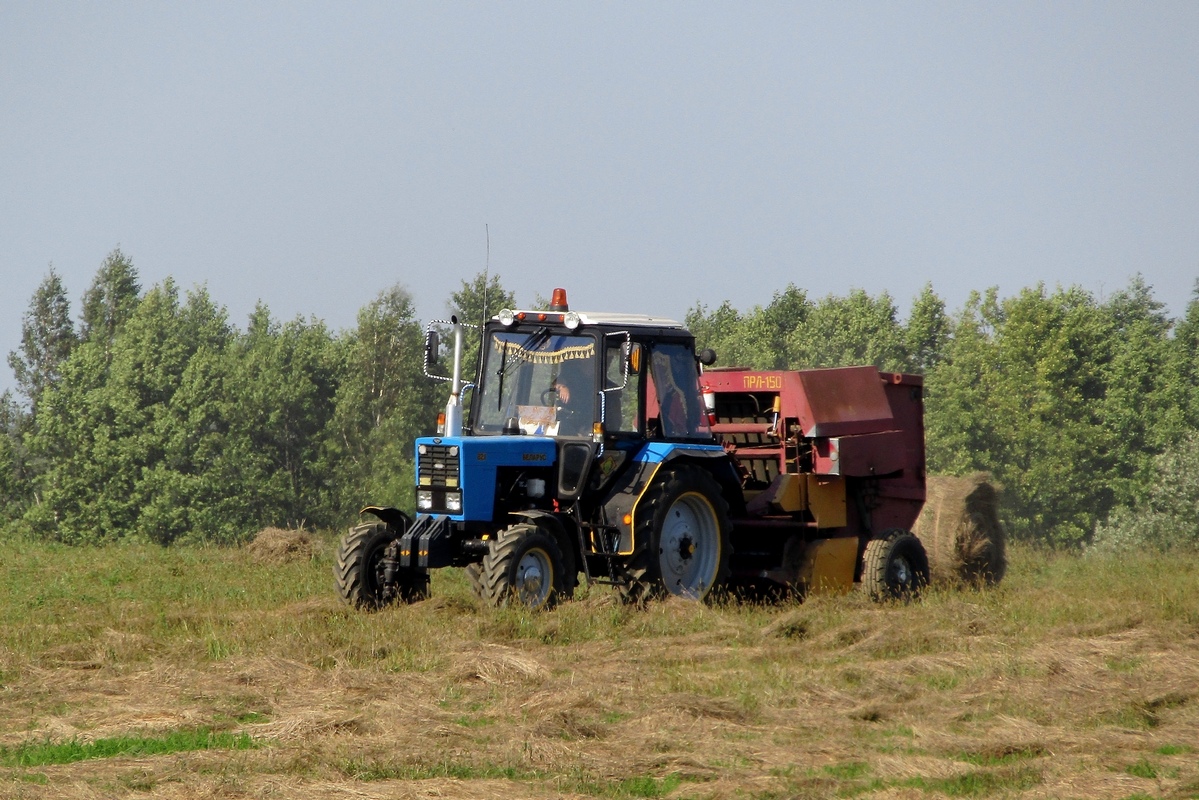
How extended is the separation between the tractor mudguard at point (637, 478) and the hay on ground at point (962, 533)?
156 inches

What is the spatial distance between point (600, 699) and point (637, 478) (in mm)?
3828

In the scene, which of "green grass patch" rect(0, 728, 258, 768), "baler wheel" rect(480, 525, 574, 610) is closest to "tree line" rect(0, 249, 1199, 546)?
"baler wheel" rect(480, 525, 574, 610)

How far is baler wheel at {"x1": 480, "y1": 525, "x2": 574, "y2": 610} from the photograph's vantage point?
32.6 ft

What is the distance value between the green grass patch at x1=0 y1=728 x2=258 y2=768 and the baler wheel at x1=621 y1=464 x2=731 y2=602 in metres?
4.86

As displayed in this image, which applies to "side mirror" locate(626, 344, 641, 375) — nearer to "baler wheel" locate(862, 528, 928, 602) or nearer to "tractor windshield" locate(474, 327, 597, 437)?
"tractor windshield" locate(474, 327, 597, 437)

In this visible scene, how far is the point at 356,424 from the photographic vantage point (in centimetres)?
4925

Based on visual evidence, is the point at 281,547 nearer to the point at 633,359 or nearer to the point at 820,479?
the point at 820,479

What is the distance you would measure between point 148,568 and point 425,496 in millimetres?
6123

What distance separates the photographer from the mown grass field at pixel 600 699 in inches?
227

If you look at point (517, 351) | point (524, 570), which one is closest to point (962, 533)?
point (517, 351)

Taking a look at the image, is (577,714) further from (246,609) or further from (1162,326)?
(1162,326)

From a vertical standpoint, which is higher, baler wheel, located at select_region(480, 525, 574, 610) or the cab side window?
the cab side window

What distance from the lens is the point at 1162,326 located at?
192ft

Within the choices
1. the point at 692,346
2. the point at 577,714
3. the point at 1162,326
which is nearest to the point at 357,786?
the point at 577,714
